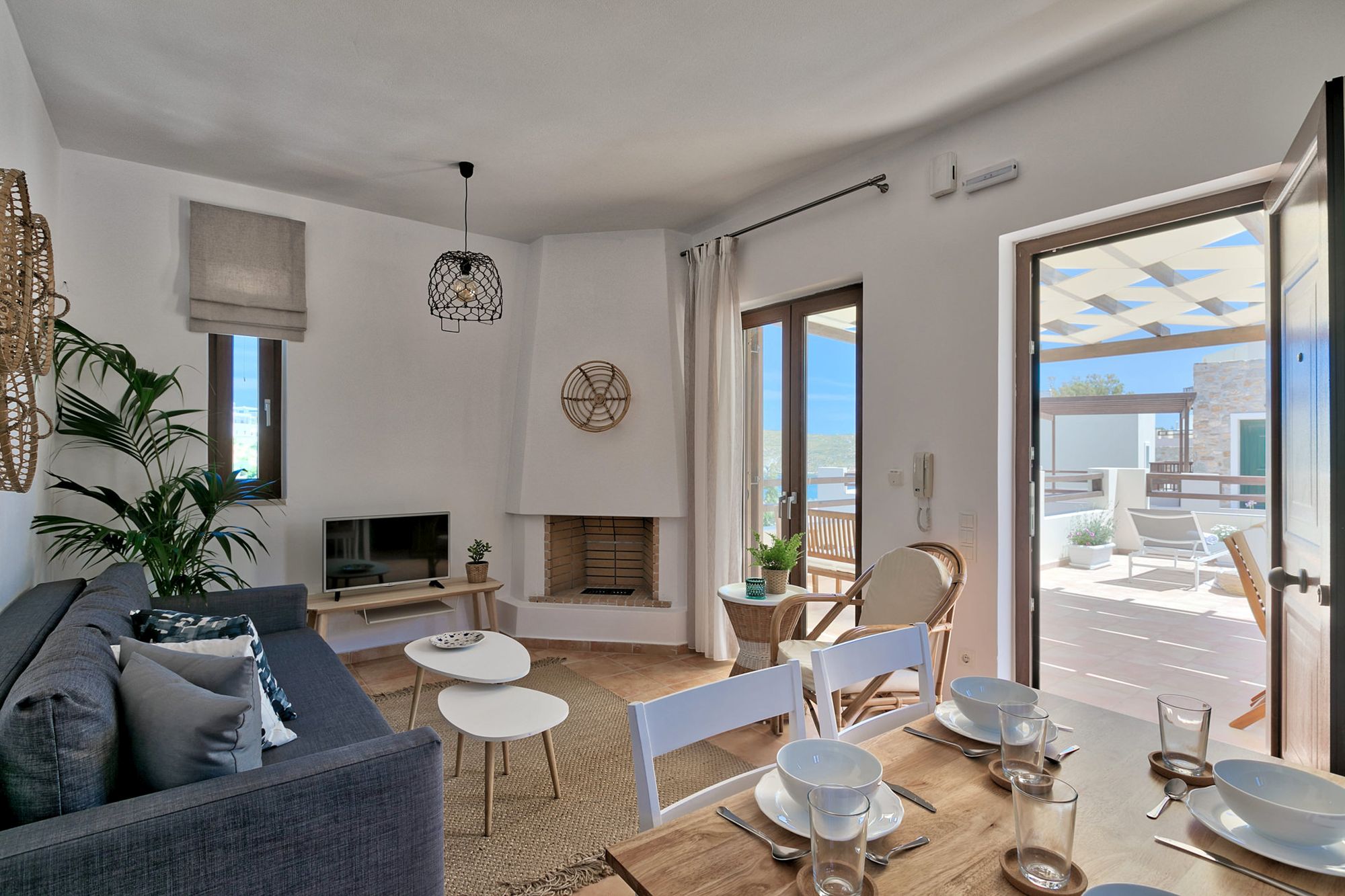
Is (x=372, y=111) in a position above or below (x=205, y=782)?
above

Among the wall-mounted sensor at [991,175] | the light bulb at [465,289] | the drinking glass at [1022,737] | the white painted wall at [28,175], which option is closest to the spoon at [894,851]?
the drinking glass at [1022,737]

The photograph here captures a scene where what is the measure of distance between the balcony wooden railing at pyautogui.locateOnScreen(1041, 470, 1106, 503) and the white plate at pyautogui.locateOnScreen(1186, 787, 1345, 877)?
1989 millimetres

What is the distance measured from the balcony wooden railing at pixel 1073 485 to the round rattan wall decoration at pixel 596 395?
8.62ft

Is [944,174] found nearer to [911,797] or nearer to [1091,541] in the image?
[1091,541]

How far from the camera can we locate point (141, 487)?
3660mm

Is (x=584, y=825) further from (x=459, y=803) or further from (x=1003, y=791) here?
(x=1003, y=791)

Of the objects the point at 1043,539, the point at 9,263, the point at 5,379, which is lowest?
the point at 1043,539

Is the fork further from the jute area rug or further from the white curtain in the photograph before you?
the white curtain

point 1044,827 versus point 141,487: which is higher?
point 141,487

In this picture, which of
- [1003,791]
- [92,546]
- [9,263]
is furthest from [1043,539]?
[92,546]

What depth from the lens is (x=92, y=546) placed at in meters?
3.52

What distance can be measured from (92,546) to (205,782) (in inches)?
117

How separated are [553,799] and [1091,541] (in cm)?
247

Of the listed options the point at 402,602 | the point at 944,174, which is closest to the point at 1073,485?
the point at 944,174
